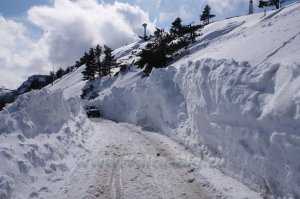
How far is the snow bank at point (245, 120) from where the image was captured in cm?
914

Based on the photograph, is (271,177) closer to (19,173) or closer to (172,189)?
(172,189)

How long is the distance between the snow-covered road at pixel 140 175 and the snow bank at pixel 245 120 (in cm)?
87

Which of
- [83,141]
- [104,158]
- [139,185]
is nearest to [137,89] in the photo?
[83,141]

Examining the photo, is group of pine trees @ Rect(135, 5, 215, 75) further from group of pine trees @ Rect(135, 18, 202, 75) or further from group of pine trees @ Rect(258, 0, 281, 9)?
group of pine trees @ Rect(258, 0, 281, 9)

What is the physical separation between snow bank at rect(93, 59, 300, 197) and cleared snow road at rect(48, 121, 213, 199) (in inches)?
Answer: 69.0

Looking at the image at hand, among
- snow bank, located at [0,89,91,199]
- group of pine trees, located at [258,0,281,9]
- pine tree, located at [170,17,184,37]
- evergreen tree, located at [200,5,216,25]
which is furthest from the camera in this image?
evergreen tree, located at [200,5,216,25]

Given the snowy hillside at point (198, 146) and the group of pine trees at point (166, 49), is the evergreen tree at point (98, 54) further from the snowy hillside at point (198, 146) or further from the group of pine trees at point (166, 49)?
the snowy hillside at point (198, 146)

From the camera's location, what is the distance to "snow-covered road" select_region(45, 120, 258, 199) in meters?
10.1

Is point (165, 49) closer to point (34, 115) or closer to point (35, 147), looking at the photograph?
point (34, 115)

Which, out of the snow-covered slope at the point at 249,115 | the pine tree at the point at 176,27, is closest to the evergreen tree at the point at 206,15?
the pine tree at the point at 176,27

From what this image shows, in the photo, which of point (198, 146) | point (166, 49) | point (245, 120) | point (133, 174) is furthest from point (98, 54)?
point (245, 120)

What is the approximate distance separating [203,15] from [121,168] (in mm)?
83406

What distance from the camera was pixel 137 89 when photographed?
32.2 meters

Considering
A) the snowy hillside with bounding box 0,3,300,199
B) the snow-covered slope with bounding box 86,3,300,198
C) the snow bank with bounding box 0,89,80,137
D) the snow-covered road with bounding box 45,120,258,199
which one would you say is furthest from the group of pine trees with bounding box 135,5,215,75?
the snow-covered road with bounding box 45,120,258,199
